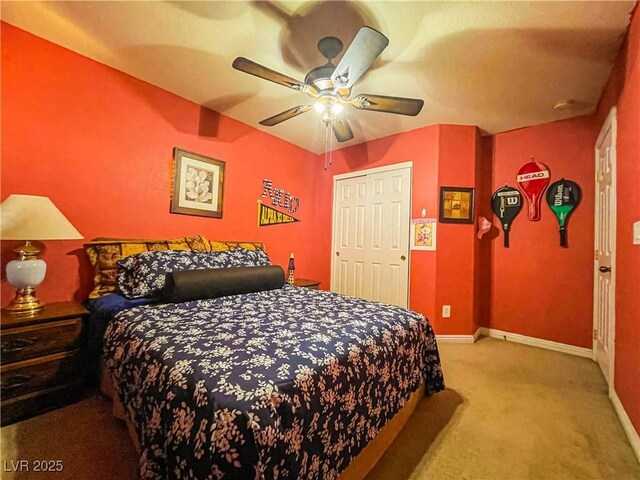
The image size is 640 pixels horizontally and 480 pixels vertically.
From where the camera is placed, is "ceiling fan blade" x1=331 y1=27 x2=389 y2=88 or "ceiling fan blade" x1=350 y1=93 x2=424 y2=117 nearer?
"ceiling fan blade" x1=331 y1=27 x2=389 y2=88

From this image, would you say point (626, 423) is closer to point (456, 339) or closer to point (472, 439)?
point (472, 439)

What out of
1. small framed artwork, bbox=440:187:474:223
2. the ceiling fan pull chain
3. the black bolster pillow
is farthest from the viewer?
the ceiling fan pull chain

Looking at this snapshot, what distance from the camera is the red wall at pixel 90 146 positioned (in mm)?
1798

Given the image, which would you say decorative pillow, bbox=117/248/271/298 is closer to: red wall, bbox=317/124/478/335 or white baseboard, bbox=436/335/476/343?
red wall, bbox=317/124/478/335

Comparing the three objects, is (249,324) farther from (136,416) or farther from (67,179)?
(67,179)

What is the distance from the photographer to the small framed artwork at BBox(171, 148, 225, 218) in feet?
8.42

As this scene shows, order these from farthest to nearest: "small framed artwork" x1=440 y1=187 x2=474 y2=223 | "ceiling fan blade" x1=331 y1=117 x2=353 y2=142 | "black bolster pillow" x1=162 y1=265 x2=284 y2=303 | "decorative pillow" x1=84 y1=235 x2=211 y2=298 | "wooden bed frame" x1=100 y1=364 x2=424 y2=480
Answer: "small framed artwork" x1=440 y1=187 x2=474 y2=223 → "ceiling fan blade" x1=331 y1=117 x2=353 y2=142 → "decorative pillow" x1=84 y1=235 x2=211 y2=298 → "black bolster pillow" x1=162 y1=265 x2=284 y2=303 → "wooden bed frame" x1=100 y1=364 x2=424 y2=480

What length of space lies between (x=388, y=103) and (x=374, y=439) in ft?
6.75

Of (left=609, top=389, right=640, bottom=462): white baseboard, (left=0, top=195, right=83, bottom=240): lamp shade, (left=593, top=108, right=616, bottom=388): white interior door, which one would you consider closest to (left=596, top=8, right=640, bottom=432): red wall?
(left=609, top=389, right=640, bottom=462): white baseboard

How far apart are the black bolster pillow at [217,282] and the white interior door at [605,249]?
8.37 feet

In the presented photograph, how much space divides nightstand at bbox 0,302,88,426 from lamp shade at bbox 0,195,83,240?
0.48 meters

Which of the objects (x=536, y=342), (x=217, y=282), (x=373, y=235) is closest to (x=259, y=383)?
(x=217, y=282)

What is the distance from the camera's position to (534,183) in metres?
2.96

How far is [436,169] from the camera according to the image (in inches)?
120
